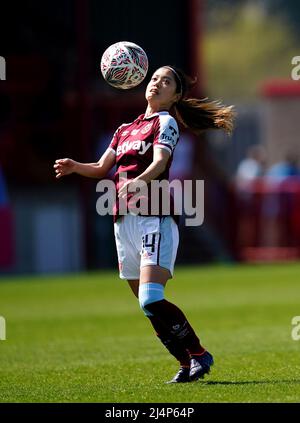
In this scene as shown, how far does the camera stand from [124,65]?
28.1 feet

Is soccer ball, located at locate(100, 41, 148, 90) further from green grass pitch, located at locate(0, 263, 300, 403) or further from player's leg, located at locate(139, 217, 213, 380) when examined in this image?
green grass pitch, located at locate(0, 263, 300, 403)

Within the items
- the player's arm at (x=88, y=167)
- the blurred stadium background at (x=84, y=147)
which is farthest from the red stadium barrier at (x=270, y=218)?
the player's arm at (x=88, y=167)

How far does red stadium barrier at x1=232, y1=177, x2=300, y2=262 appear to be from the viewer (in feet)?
82.3

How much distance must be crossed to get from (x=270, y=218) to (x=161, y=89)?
55.5ft

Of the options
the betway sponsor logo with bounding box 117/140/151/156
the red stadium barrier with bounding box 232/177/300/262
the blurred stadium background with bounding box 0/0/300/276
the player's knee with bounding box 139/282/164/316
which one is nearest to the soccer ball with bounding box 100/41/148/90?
the betway sponsor logo with bounding box 117/140/151/156

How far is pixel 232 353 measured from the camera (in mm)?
10422

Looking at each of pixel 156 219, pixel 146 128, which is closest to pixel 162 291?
pixel 156 219

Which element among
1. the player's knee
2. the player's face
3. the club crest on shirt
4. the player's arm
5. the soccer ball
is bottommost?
the player's knee

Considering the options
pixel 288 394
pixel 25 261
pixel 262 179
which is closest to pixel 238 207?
pixel 262 179

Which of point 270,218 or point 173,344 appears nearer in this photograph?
point 173,344

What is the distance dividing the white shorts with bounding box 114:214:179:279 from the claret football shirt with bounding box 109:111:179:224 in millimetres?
74

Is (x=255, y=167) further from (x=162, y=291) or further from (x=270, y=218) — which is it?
(x=162, y=291)

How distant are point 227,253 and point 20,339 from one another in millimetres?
13696

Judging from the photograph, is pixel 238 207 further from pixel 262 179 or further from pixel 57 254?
pixel 57 254
